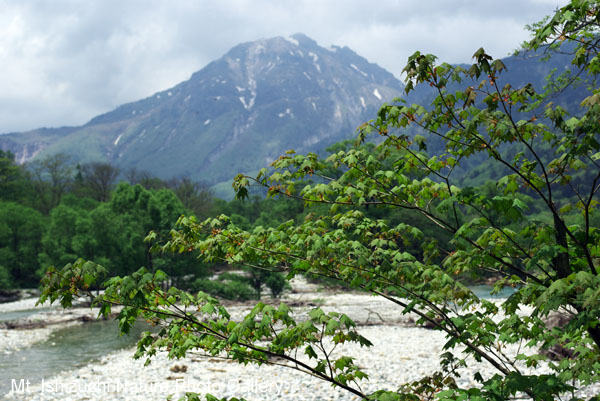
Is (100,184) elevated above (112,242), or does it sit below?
above

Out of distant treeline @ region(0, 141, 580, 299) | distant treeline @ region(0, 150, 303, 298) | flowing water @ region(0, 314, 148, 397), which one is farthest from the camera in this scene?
distant treeline @ region(0, 150, 303, 298)

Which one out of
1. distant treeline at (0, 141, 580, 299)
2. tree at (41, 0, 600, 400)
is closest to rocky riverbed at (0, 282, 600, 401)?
tree at (41, 0, 600, 400)

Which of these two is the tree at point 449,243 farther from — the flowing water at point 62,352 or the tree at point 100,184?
the tree at point 100,184

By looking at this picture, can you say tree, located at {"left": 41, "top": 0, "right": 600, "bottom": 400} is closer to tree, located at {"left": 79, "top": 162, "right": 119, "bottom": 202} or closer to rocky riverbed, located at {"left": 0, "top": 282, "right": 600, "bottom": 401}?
rocky riverbed, located at {"left": 0, "top": 282, "right": 600, "bottom": 401}

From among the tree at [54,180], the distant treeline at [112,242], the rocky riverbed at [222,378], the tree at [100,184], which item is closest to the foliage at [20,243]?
the distant treeline at [112,242]

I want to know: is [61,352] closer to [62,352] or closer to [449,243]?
[62,352]

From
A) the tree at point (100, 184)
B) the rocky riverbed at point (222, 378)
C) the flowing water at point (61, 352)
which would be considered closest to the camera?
the rocky riverbed at point (222, 378)

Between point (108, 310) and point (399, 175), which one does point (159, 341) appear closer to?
point (108, 310)

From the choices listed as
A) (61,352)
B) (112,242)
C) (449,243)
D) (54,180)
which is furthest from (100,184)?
(449,243)

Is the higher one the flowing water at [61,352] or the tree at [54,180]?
the tree at [54,180]

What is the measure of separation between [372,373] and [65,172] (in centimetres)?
7486

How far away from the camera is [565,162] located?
373cm

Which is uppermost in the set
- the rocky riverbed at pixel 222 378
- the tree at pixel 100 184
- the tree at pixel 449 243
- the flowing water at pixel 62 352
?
the tree at pixel 100 184

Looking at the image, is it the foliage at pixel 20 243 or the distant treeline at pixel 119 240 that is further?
the foliage at pixel 20 243
